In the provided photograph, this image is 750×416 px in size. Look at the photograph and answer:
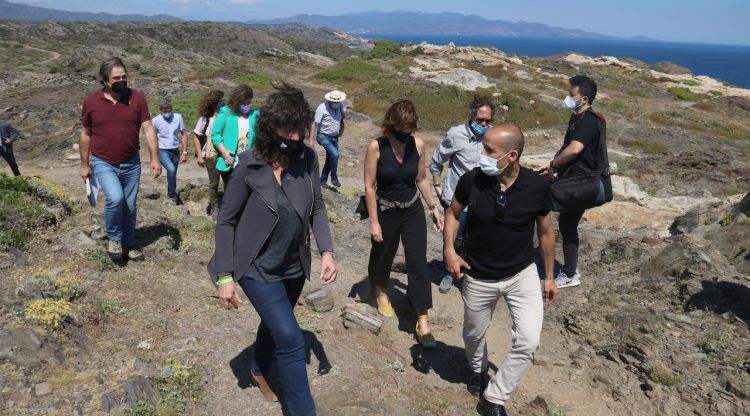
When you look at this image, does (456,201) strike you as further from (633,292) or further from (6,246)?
(6,246)

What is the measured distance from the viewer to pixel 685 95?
144 ft

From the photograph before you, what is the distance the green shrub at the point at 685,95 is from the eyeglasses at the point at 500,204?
47.5 metres

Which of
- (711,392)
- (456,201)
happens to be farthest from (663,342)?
(456,201)

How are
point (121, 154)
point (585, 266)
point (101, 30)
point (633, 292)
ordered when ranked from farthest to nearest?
point (101, 30)
point (585, 266)
point (633, 292)
point (121, 154)

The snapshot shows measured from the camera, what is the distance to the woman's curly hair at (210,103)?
817cm

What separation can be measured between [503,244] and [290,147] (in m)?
1.85

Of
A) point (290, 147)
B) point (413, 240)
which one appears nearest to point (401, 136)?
point (413, 240)

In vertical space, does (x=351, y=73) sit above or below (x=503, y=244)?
below

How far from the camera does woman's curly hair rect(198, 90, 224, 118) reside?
8.17m

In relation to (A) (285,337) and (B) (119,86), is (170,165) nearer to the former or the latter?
(B) (119,86)

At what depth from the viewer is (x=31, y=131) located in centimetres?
1817

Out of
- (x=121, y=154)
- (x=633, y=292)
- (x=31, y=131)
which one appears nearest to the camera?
(x=121, y=154)

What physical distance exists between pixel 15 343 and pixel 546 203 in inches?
179

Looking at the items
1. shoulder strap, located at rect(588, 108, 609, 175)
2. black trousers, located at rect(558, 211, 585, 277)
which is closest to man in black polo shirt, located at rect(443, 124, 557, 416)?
shoulder strap, located at rect(588, 108, 609, 175)
